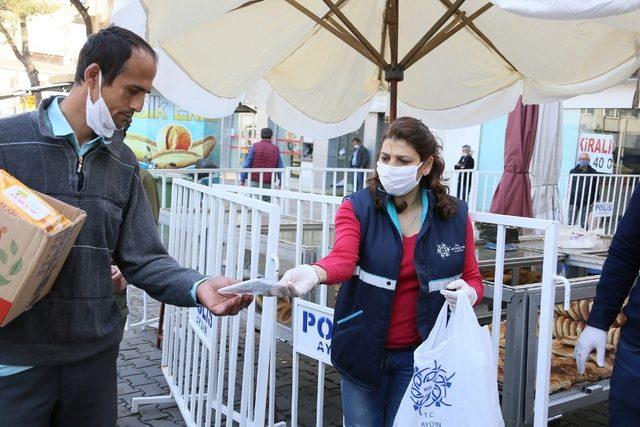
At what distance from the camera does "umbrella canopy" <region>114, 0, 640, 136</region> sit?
495 centimetres

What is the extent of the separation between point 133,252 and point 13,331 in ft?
1.69

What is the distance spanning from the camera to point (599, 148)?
13.7m

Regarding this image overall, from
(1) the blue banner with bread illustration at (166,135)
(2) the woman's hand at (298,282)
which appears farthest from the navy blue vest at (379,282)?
(1) the blue banner with bread illustration at (166,135)

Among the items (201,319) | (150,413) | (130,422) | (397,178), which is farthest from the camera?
(150,413)

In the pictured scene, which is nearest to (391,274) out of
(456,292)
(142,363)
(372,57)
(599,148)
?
(456,292)

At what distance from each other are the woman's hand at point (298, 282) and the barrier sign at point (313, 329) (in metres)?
0.89

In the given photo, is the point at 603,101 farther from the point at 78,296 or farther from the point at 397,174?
the point at 78,296

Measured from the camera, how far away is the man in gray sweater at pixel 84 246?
1948 mm

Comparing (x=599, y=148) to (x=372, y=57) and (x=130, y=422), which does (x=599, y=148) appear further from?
(x=130, y=422)

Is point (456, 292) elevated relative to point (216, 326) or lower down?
elevated

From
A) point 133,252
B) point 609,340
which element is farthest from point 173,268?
point 609,340

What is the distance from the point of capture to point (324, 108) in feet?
21.0

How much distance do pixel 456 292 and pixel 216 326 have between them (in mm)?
1498

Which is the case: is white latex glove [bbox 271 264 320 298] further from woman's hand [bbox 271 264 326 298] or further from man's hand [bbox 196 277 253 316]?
man's hand [bbox 196 277 253 316]
